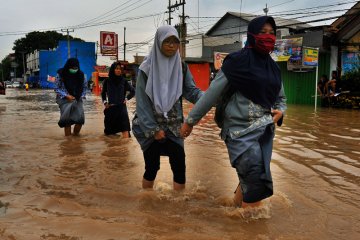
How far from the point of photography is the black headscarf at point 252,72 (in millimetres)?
2986

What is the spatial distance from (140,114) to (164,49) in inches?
23.5

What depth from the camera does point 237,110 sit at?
310 cm

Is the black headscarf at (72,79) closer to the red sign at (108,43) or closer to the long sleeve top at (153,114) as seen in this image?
the long sleeve top at (153,114)

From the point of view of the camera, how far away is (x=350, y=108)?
15836 mm

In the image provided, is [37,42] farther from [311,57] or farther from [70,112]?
[70,112]

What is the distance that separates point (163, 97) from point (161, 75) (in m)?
0.19

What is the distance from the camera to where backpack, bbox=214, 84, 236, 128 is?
3113mm

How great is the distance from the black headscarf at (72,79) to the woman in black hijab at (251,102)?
525 cm

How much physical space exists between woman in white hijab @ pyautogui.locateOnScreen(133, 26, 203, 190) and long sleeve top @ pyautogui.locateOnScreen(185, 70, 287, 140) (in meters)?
0.56

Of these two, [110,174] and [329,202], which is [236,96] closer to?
[329,202]

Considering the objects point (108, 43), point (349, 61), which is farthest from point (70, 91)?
point (108, 43)

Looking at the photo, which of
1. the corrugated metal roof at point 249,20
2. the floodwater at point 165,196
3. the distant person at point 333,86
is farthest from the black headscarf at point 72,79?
the corrugated metal roof at point 249,20

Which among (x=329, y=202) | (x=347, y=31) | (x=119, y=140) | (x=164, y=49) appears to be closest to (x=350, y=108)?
(x=347, y=31)

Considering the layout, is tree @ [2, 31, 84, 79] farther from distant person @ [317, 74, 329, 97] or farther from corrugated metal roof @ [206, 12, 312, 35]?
distant person @ [317, 74, 329, 97]
